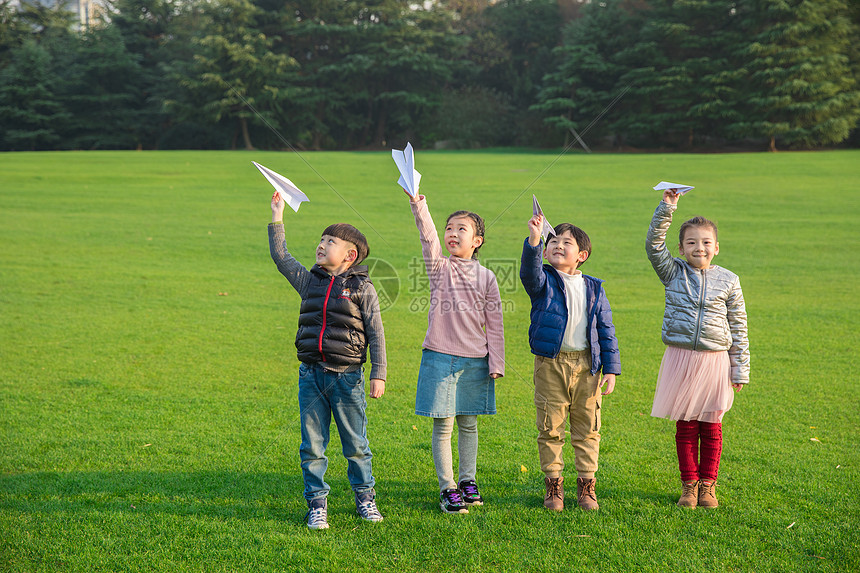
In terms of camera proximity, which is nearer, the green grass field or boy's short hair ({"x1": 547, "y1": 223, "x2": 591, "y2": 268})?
the green grass field

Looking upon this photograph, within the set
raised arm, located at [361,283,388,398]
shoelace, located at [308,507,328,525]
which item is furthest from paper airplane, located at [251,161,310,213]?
shoelace, located at [308,507,328,525]

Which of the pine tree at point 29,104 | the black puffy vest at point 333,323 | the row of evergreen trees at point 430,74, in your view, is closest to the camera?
the black puffy vest at point 333,323

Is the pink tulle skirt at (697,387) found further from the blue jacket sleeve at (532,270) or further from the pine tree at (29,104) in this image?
the pine tree at (29,104)

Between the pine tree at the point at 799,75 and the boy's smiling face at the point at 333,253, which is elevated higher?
the pine tree at the point at 799,75

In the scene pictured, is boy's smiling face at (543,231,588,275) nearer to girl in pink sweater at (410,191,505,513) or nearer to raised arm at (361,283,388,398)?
girl in pink sweater at (410,191,505,513)

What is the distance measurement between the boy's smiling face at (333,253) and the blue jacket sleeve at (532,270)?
89 cm

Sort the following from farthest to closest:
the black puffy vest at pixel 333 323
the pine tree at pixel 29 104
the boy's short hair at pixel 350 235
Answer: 1. the pine tree at pixel 29 104
2. the boy's short hair at pixel 350 235
3. the black puffy vest at pixel 333 323

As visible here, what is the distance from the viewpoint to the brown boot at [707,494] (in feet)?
11.7

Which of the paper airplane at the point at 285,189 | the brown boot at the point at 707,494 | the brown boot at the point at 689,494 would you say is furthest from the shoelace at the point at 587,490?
the paper airplane at the point at 285,189

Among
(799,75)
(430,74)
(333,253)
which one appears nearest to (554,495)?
(333,253)

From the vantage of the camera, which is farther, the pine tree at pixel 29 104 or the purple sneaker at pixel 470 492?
the pine tree at pixel 29 104

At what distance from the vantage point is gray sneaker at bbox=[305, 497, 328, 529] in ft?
10.9

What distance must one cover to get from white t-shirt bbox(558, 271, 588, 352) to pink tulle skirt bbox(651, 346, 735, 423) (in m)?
0.55

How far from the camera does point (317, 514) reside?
3.35 m
